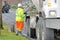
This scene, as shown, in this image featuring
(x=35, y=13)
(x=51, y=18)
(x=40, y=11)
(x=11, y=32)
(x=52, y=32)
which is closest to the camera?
(x=51, y=18)

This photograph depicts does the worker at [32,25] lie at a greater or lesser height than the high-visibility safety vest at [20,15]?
lesser

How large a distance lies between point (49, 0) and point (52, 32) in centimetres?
149

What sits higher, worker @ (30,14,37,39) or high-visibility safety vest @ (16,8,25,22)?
high-visibility safety vest @ (16,8,25,22)

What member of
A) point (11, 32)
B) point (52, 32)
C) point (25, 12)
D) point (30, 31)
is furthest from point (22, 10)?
point (52, 32)

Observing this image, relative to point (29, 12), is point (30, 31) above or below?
below

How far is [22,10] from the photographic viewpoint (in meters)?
17.1

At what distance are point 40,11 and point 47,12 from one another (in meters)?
1.54

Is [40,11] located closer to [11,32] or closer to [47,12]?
[47,12]

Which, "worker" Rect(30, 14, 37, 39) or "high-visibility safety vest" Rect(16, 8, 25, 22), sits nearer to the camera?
"worker" Rect(30, 14, 37, 39)

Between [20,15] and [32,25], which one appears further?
[20,15]

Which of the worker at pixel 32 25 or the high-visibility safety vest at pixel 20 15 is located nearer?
the worker at pixel 32 25

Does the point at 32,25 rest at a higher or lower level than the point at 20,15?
lower

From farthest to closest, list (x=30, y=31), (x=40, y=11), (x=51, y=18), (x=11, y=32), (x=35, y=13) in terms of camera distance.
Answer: (x=11, y=32) → (x=30, y=31) → (x=35, y=13) → (x=40, y=11) → (x=51, y=18)

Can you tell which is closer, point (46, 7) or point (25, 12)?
point (46, 7)
